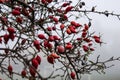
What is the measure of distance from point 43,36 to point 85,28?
6.36ft

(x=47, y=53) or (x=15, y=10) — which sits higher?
(x=15, y=10)

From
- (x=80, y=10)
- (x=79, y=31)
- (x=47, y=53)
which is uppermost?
(x=80, y=10)

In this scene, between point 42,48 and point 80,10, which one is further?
point 80,10

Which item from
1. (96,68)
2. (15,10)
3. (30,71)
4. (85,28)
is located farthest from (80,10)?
(30,71)

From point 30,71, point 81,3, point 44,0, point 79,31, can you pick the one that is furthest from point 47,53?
point 81,3

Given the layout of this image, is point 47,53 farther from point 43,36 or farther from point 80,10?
point 80,10

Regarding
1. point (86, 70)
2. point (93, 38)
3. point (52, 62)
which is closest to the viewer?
point (52, 62)

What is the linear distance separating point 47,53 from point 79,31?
7.38 feet

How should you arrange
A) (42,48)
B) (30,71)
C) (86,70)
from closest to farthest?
(30,71), (42,48), (86,70)

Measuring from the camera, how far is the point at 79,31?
17.9 ft

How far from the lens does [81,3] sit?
623 centimetres

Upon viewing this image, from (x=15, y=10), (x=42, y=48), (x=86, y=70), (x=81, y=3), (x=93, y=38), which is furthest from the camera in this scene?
(x=81, y=3)

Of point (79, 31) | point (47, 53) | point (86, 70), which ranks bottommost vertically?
point (86, 70)

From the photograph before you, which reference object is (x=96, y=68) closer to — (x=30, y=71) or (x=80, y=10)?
(x=80, y=10)
